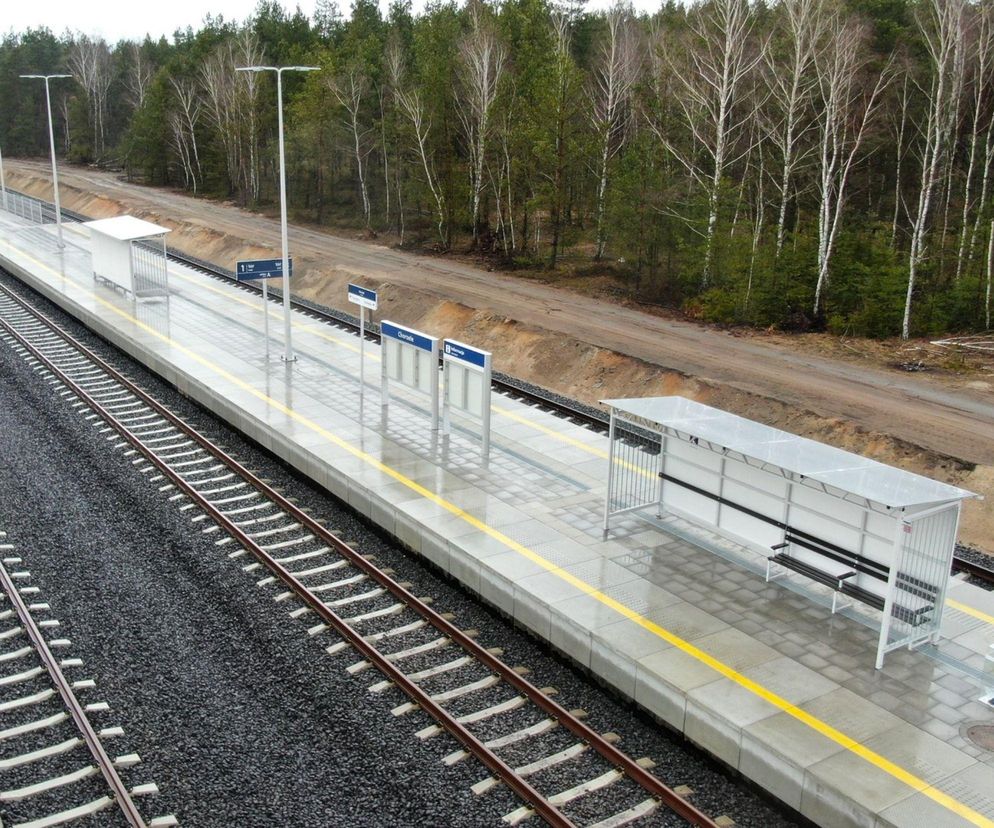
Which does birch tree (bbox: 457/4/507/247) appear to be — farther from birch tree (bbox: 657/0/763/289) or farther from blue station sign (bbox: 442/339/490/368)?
blue station sign (bbox: 442/339/490/368)

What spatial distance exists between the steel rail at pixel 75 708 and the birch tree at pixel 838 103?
68.5 feet

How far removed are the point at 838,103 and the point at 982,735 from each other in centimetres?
2056

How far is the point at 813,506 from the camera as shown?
413 inches

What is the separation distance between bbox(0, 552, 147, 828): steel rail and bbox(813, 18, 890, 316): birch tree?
2088 centimetres

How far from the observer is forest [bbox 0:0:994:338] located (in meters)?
25.5

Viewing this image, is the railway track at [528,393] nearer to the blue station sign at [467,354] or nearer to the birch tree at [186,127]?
the blue station sign at [467,354]

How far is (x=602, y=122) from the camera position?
35750mm

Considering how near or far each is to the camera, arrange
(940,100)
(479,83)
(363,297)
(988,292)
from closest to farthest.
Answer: (363,297) < (940,100) < (988,292) < (479,83)

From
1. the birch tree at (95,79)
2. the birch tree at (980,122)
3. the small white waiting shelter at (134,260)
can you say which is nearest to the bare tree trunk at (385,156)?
the small white waiting shelter at (134,260)

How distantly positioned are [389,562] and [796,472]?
5164 mm

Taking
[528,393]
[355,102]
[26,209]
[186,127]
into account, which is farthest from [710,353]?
[186,127]

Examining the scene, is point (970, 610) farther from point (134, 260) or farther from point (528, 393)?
point (134, 260)

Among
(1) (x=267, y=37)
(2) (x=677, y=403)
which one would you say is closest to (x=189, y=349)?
(2) (x=677, y=403)

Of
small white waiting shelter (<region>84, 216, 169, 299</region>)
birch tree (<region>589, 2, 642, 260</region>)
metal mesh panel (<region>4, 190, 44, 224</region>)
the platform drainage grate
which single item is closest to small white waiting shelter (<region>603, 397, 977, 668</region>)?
the platform drainage grate
